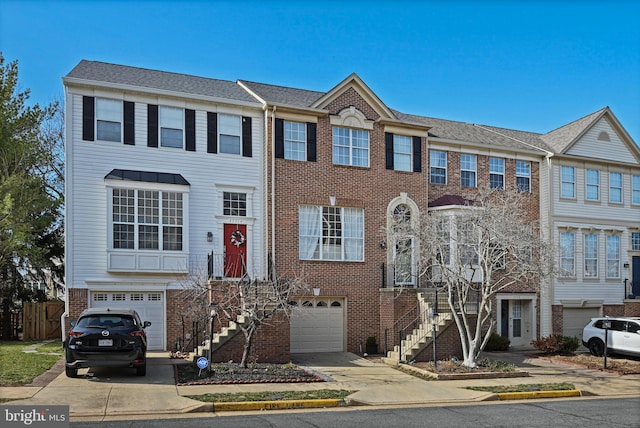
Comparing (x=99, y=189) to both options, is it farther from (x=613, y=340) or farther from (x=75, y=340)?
(x=613, y=340)

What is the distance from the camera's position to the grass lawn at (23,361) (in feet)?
47.9

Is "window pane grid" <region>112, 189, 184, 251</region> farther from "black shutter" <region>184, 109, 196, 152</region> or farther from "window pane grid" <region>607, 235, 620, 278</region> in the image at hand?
"window pane grid" <region>607, 235, 620, 278</region>

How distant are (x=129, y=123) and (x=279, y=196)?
5.57 metres

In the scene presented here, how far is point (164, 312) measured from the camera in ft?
68.5

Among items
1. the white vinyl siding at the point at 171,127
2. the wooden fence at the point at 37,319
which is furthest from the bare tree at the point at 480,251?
the wooden fence at the point at 37,319

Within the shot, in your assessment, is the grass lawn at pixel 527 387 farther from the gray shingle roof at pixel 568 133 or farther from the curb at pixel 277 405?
the gray shingle roof at pixel 568 133

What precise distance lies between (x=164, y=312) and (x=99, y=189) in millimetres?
4475

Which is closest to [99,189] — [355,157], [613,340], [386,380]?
[355,157]

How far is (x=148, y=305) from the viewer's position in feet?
68.3

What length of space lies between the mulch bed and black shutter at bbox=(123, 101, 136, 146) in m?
7.69

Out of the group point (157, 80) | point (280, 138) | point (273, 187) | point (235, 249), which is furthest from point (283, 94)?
point (235, 249)

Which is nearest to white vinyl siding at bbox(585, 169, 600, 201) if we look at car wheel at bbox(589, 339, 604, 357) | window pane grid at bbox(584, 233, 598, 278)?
window pane grid at bbox(584, 233, 598, 278)

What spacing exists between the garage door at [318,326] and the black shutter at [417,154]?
241 inches

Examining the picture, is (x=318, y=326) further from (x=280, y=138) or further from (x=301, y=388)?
(x=301, y=388)
